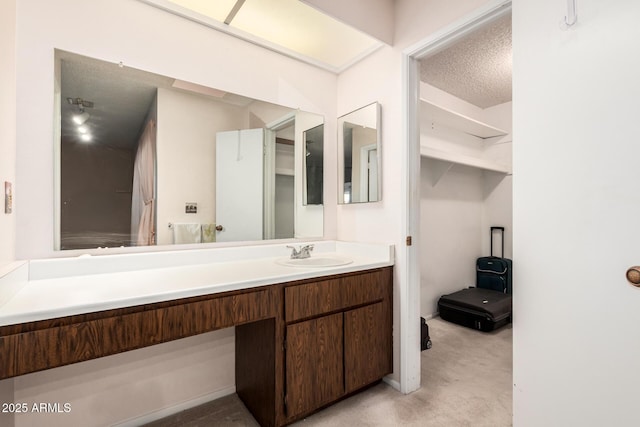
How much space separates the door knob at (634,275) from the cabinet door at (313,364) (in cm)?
120

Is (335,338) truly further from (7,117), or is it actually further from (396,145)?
(7,117)

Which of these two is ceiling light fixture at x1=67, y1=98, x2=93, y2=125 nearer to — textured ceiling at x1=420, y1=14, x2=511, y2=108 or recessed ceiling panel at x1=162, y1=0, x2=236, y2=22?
recessed ceiling panel at x1=162, y1=0, x2=236, y2=22

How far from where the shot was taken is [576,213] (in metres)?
1.08

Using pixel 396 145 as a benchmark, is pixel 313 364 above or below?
below

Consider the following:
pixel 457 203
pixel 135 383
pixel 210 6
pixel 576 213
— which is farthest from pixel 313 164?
pixel 457 203

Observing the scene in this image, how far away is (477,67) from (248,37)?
2122 millimetres

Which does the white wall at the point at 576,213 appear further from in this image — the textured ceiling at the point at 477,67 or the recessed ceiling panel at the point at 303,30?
the recessed ceiling panel at the point at 303,30

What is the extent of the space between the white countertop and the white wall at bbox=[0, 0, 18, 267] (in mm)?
156

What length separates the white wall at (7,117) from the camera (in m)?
1.06

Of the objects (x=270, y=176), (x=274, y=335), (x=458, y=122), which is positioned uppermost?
(x=458, y=122)

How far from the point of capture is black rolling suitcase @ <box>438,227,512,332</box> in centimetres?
271

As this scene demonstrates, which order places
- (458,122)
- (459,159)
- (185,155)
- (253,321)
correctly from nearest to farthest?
(253,321), (185,155), (459,159), (458,122)

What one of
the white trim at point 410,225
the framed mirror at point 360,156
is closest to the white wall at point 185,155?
the framed mirror at point 360,156

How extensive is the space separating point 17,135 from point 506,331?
3825 millimetres
